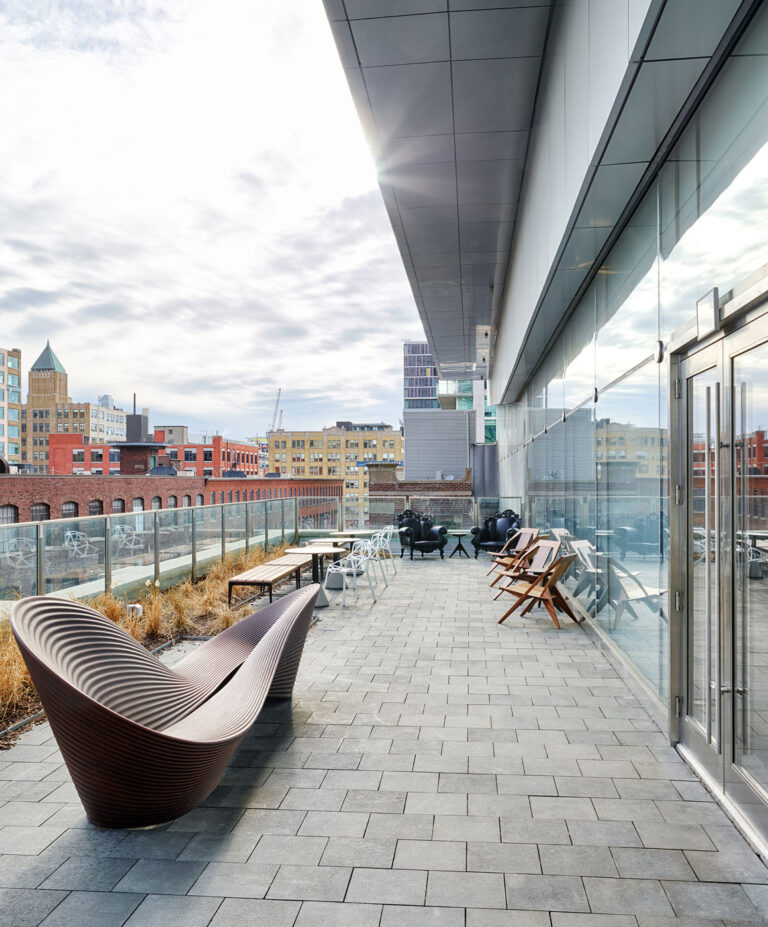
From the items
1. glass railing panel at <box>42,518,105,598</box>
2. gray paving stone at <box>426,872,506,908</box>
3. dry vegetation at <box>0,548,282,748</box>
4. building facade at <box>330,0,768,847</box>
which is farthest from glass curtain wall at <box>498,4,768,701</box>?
glass railing panel at <box>42,518,105,598</box>

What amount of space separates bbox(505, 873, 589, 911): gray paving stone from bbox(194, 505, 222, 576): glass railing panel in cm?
808

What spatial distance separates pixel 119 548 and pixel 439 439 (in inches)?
1699

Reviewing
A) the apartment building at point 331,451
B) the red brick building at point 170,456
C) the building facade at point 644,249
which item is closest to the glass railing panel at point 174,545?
the building facade at point 644,249

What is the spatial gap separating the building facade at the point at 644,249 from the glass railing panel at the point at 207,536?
5.25m

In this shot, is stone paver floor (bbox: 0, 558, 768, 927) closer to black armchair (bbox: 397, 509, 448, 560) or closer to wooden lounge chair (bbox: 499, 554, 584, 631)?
wooden lounge chair (bbox: 499, 554, 584, 631)

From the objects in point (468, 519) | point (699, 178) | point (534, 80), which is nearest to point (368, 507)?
point (468, 519)

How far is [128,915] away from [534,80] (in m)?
5.84

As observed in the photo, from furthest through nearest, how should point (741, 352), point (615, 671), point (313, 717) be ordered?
point (615, 671) → point (313, 717) → point (741, 352)

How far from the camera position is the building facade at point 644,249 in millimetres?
2885

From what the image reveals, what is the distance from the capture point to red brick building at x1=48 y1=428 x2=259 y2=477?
276 feet

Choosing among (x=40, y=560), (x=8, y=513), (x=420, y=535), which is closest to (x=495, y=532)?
(x=420, y=535)

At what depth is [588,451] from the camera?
24.2ft

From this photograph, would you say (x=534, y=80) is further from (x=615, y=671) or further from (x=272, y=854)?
(x=272, y=854)

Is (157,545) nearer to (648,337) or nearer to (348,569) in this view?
(348,569)
